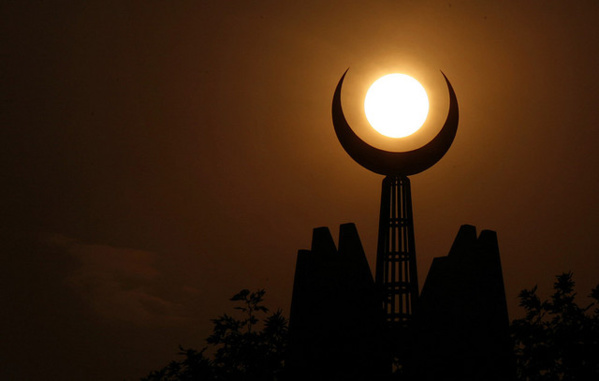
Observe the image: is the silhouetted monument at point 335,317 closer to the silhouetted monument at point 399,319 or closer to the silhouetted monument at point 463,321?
the silhouetted monument at point 399,319

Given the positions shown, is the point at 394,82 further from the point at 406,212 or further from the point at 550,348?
the point at 550,348

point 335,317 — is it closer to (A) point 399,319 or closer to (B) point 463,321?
(A) point 399,319

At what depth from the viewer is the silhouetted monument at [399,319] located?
10.0 m

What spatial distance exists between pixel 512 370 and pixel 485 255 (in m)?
1.93

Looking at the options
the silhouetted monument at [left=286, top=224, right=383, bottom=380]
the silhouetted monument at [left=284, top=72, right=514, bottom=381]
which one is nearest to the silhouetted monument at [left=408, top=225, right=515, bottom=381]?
the silhouetted monument at [left=284, top=72, right=514, bottom=381]

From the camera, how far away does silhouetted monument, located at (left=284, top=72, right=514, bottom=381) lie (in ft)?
33.0

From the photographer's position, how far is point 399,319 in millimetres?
11703

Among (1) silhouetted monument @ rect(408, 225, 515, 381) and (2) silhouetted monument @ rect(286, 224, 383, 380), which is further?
(2) silhouetted monument @ rect(286, 224, 383, 380)

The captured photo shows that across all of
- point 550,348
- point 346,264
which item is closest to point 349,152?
point 346,264

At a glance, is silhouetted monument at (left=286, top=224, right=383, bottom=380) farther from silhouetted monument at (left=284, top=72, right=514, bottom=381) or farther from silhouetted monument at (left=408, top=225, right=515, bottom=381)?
silhouetted monument at (left=408, top=225, right=515, bottom=381)

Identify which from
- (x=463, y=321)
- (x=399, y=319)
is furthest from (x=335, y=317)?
(x=463, y=321)

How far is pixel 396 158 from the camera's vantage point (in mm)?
12734

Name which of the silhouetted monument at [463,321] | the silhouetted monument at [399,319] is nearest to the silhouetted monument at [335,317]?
the silhouetted monument at [399,319]

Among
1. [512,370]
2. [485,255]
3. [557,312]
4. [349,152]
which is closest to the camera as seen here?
[512,370]
